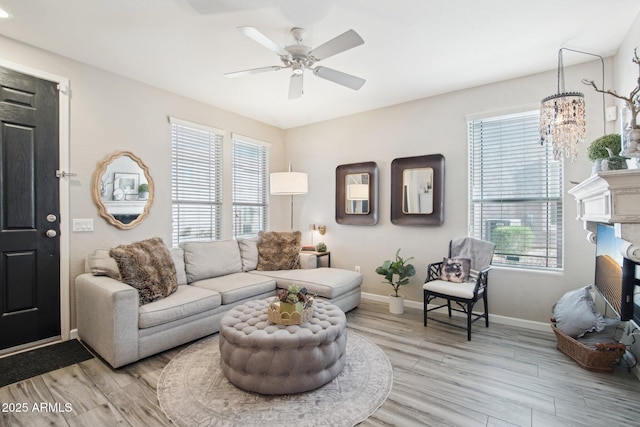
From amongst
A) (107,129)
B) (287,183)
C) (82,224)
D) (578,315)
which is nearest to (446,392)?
(578,315)

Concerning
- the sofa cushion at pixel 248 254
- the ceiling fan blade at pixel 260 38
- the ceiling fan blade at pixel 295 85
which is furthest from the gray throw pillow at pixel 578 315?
the sofa cushion at pixel 248 254

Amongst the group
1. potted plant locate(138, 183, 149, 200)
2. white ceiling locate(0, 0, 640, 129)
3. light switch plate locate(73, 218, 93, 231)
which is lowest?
light switch plate locate(73, 218, 93, 231)

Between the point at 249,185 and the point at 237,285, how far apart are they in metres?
1.99

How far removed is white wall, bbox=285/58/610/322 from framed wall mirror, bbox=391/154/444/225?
0.33ft

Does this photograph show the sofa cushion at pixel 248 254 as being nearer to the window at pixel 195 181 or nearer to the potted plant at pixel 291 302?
the window at pixel 195 181

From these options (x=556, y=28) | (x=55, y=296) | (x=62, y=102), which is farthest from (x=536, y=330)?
(x=62, y=102)

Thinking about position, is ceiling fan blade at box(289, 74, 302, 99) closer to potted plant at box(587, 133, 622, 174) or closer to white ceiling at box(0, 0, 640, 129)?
white ceiling at box(0, 0, 640, 129)

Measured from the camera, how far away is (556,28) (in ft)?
8.19

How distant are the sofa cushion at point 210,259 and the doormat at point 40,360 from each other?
1164 millimetres

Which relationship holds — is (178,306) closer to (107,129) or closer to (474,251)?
(107,129)

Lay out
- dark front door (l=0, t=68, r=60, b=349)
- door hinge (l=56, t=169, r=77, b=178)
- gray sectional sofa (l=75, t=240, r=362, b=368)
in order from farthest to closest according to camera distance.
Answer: door hinge (l=56, t=169, r=77, b=178), dark front door (l=0, t=68, r=60, b=349), gray sectional sofa (l=75, t=240, r=362, b=368)

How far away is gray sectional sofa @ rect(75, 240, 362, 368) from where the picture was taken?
2.46 metres

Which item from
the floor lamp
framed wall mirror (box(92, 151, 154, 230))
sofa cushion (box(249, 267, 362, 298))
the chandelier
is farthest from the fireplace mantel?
Result: framed wall mirror (box(92, 151, 154, 230))

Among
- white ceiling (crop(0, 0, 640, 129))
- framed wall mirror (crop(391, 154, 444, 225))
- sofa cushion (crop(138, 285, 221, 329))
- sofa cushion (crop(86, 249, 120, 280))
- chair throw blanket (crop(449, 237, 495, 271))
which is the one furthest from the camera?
framed wall mirror (crop(391, 154, 444, 225))
